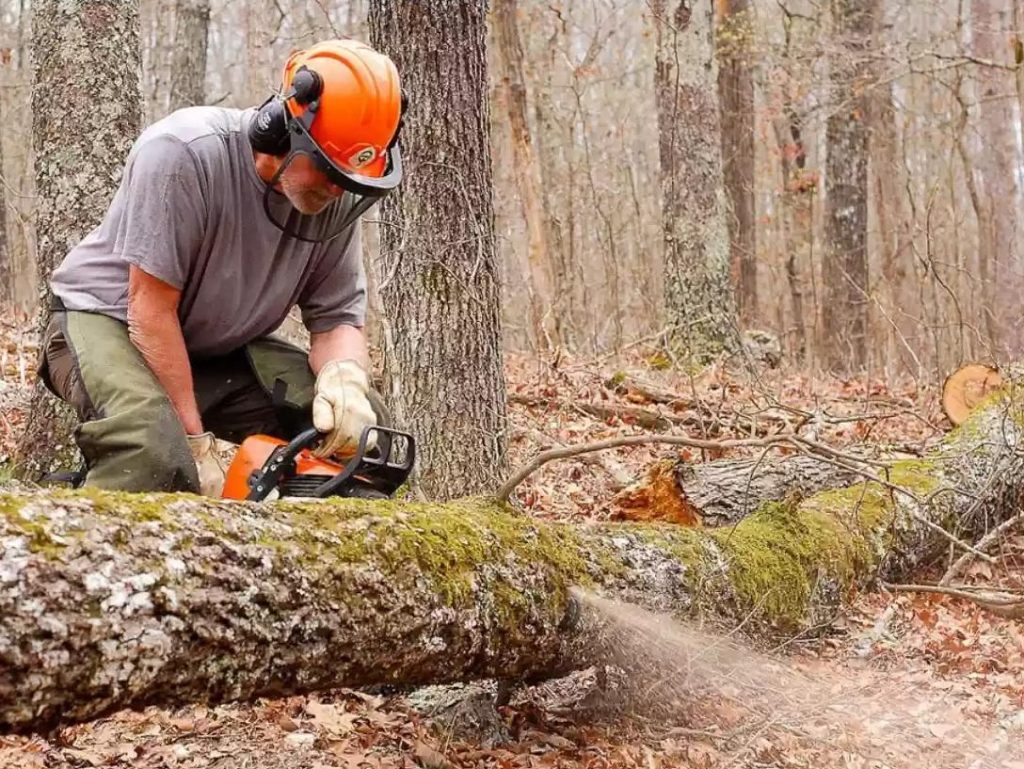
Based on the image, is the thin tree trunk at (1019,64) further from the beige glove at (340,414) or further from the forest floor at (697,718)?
the beige glove at (340,414)

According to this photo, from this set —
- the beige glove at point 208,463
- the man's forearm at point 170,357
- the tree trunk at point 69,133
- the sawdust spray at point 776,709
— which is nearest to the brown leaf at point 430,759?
the sawdust spray at point 776,709

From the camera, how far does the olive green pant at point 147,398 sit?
3164mm

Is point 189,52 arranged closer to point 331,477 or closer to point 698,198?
point 698,198

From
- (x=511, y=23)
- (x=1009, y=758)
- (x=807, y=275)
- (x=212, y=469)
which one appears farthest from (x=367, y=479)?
(x=807, y=275)

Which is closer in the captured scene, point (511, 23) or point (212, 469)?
point (212, 469)

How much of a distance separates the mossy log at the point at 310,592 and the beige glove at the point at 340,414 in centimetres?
43

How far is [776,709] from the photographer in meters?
3.44

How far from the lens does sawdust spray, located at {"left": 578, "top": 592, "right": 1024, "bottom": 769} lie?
3229mm

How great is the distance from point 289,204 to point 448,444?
1.60m

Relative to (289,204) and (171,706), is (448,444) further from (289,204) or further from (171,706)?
(171,706)

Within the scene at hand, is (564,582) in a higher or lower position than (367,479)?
lower

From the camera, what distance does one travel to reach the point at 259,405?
3.93 metres

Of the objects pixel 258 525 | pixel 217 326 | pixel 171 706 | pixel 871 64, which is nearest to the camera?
pixel 171 706

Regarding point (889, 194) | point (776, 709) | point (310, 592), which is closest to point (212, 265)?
point (310, 592)
